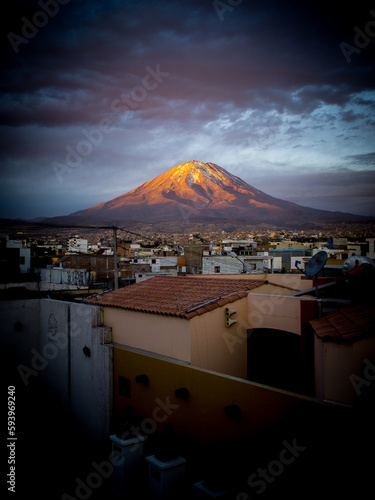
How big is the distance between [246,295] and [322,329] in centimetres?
316

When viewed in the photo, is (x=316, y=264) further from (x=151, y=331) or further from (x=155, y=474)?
(x=155, y=474)

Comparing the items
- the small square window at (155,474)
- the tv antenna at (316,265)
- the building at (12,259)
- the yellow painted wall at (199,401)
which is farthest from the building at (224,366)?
the building at (12,259)

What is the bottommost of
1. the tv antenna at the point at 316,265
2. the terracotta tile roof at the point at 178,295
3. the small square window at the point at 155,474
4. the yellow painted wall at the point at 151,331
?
the small square window at the point at 155,474

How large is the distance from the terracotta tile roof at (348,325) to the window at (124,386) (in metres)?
4.68

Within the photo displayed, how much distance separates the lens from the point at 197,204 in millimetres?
168500

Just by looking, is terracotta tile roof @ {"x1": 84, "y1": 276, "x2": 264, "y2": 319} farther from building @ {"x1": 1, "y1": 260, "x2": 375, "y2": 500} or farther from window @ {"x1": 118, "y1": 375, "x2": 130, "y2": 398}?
window @ {"x1": 118, "y1": 375, "x2": 130, "y2": 398}

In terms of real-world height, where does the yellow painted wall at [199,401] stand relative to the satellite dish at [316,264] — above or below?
below

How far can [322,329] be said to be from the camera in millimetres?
5133

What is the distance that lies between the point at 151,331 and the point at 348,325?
4.60 meters

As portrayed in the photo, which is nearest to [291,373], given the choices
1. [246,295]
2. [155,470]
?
[246,295]

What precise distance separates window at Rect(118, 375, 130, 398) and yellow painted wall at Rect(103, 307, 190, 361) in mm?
825

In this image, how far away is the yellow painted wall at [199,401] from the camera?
500cm

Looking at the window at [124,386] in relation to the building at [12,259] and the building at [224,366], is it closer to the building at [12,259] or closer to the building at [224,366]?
the building at [224,366]

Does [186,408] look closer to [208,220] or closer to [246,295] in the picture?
[246,295]
